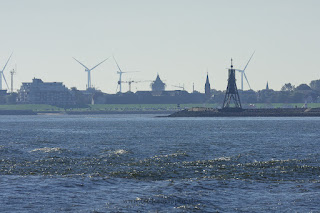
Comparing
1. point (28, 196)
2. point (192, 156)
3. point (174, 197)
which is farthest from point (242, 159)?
point (28, 196)

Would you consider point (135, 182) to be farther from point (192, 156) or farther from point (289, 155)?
point (289, 155)

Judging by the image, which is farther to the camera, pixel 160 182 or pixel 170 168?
pixel 170 168

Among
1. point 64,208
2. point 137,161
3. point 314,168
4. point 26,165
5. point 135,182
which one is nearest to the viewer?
point 64,208

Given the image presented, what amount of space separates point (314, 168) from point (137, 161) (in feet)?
56.5

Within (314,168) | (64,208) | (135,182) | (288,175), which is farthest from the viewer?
(314,168)

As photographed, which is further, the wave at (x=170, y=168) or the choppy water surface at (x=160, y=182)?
the wave at (x=170, y=168)

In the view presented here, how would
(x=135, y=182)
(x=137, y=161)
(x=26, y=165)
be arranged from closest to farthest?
(x=135, y=182)
(x=26, y=165)
(x=137, y=161)

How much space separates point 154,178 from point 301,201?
1354cm

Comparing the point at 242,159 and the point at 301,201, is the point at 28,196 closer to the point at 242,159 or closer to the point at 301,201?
the point at 301,201

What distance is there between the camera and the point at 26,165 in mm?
54562

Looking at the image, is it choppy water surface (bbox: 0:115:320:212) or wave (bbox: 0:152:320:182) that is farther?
wave (bbox: 0:152:320:182)

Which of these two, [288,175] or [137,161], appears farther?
[137,161]

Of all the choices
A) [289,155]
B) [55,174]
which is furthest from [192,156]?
[55,174]

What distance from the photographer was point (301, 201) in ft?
115
